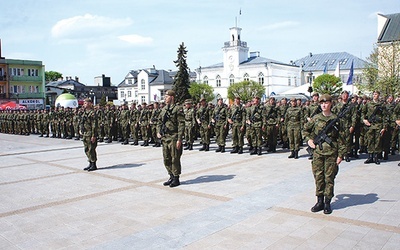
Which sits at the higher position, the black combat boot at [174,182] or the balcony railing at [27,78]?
the balcony railing at [27,78]

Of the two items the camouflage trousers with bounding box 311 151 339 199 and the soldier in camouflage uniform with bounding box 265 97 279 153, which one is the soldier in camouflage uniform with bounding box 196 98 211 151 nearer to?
the soldier in camouflage uniform with bounding box 265 97 279 153

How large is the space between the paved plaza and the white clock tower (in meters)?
70.5

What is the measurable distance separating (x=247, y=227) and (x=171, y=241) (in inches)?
48.7

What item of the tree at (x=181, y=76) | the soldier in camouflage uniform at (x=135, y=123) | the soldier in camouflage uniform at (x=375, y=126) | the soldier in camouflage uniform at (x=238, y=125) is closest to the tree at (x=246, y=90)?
the tree at (x=181, y=76)

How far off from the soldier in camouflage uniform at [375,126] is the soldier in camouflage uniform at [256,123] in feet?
11.9

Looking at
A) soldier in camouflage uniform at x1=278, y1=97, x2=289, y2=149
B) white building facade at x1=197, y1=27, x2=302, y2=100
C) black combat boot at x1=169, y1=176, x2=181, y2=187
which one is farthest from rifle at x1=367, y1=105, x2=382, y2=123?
white building facade at x1=197, y1=27, x2=302, y2=100

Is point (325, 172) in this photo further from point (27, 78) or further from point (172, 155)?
point (27, 78)

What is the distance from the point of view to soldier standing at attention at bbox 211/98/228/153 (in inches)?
574

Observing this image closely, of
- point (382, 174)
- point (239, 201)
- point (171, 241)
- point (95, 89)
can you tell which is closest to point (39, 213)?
point (171, 241)

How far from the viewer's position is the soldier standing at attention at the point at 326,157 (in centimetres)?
637

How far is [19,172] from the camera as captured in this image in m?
11.4

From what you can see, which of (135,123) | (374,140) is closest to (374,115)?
(374,140)

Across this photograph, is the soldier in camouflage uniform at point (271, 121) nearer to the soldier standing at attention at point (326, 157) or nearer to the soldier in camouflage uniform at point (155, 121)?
the soldier in camouflage uniform at point (155, 121)

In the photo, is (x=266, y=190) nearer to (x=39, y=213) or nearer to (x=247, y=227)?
(x=247, y=227)
